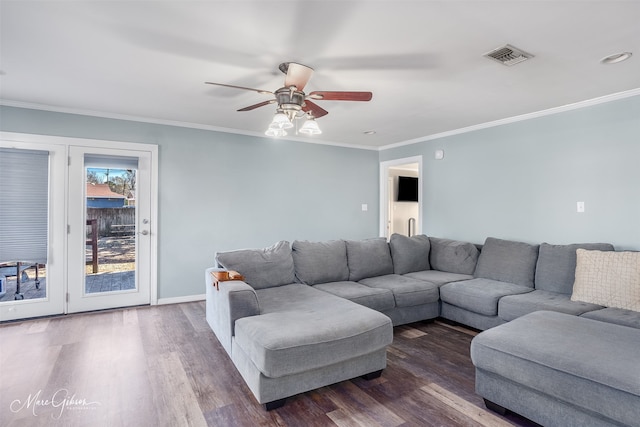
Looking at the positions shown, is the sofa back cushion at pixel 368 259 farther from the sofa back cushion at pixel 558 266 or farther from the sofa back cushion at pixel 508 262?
the sofa back cushion at pixel 558 266

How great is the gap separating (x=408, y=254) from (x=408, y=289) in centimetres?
81

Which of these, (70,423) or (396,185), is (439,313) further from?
(396,185)

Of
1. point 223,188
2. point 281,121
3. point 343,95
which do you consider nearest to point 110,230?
point 223,188

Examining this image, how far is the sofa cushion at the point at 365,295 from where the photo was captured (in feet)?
10.4

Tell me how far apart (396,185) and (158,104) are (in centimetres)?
501

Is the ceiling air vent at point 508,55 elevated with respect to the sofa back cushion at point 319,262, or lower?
elevated

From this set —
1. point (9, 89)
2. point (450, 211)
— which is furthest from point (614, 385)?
point (9, 89)

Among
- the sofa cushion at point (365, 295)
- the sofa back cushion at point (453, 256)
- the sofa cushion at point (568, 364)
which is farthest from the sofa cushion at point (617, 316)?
the sofa cushion at point (365, 295)

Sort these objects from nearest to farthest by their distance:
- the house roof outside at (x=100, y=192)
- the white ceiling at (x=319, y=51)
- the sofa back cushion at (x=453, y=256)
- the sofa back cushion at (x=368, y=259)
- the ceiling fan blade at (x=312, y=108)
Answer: the white ceiling at (x=319, y=51)
the ceiling fan blade at (x=312, y=108)
the sofa back cushion at (x=368, y=259)
the house roof outside at (x=100, y=192)
the sofa back cushion at (x=453, y=256)

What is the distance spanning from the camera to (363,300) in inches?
125

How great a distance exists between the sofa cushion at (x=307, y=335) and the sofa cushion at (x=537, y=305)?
1.35 m

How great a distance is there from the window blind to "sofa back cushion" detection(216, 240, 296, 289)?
2.17m

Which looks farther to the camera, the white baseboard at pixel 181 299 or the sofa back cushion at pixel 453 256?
the white baseboard at pixel 181 299

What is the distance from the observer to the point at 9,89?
3.17 meters
